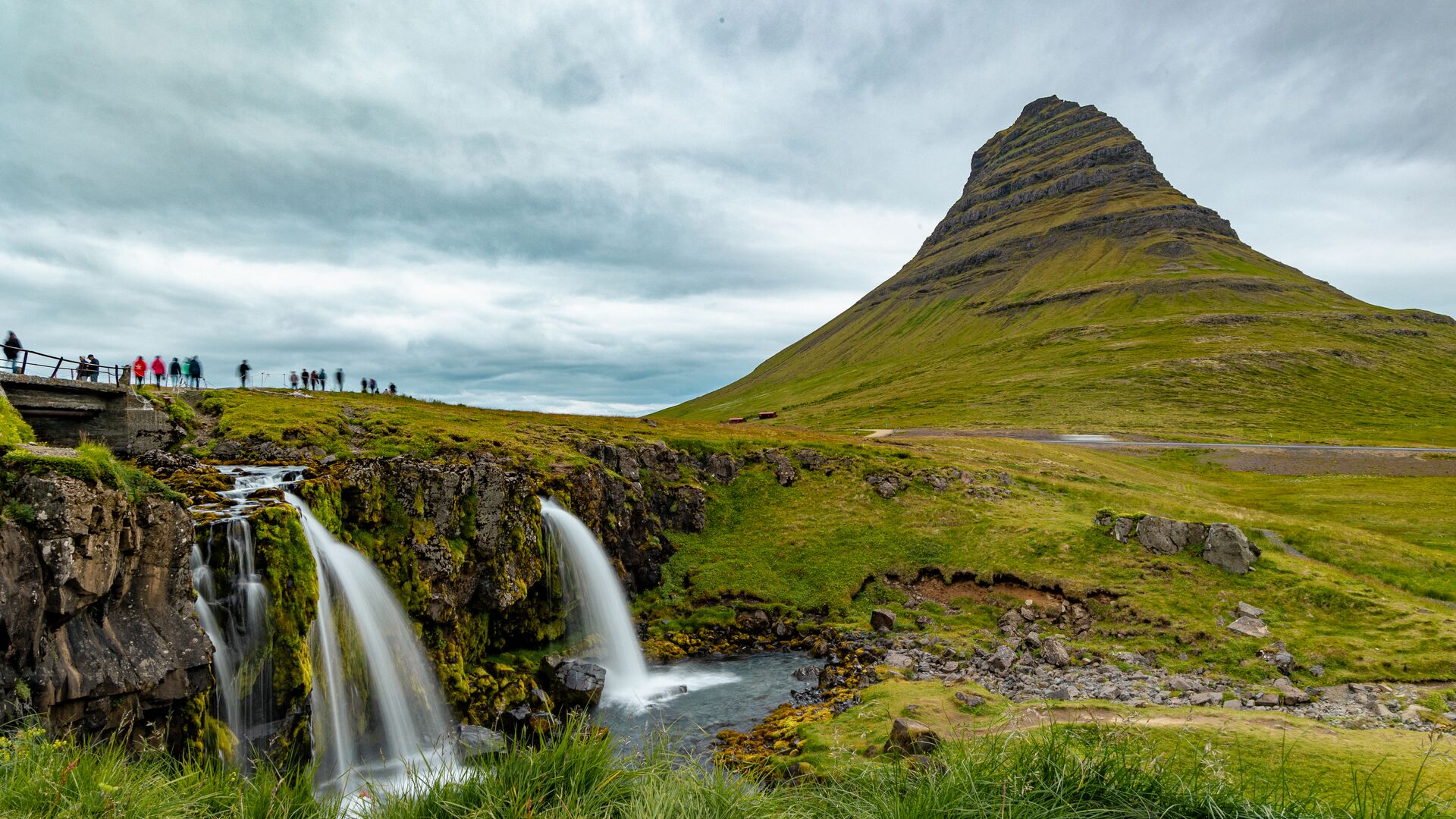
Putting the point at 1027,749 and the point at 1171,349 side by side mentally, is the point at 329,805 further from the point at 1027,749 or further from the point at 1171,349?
the point at 1171,349

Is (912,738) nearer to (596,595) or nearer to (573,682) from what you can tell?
(573,682)

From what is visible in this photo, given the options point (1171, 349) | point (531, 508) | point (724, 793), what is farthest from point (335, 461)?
point (1171, 349)

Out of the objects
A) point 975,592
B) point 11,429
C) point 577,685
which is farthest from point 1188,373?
point 11,429

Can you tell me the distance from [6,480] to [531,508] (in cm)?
1799

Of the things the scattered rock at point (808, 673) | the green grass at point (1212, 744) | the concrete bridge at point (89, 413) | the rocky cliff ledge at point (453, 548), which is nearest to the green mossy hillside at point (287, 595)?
the rocky cliff ledge at point (453, 548)

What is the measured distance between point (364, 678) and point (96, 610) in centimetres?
801

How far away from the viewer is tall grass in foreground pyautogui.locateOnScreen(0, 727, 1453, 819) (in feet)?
21.0

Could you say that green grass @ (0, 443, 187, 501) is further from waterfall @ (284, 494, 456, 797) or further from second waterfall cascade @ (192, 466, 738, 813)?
waterfall @ (284, 494, 456, 797)

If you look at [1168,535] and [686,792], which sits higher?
[686,792]

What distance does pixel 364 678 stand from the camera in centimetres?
2053

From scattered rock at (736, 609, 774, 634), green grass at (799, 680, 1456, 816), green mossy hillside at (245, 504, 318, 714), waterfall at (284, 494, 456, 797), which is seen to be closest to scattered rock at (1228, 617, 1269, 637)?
green grass at (799, 680, 1456, 816)

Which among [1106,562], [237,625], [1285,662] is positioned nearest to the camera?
[237,625]

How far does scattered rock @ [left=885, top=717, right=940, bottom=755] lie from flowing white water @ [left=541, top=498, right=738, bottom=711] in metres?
13.2

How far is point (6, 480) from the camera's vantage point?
13.2m
